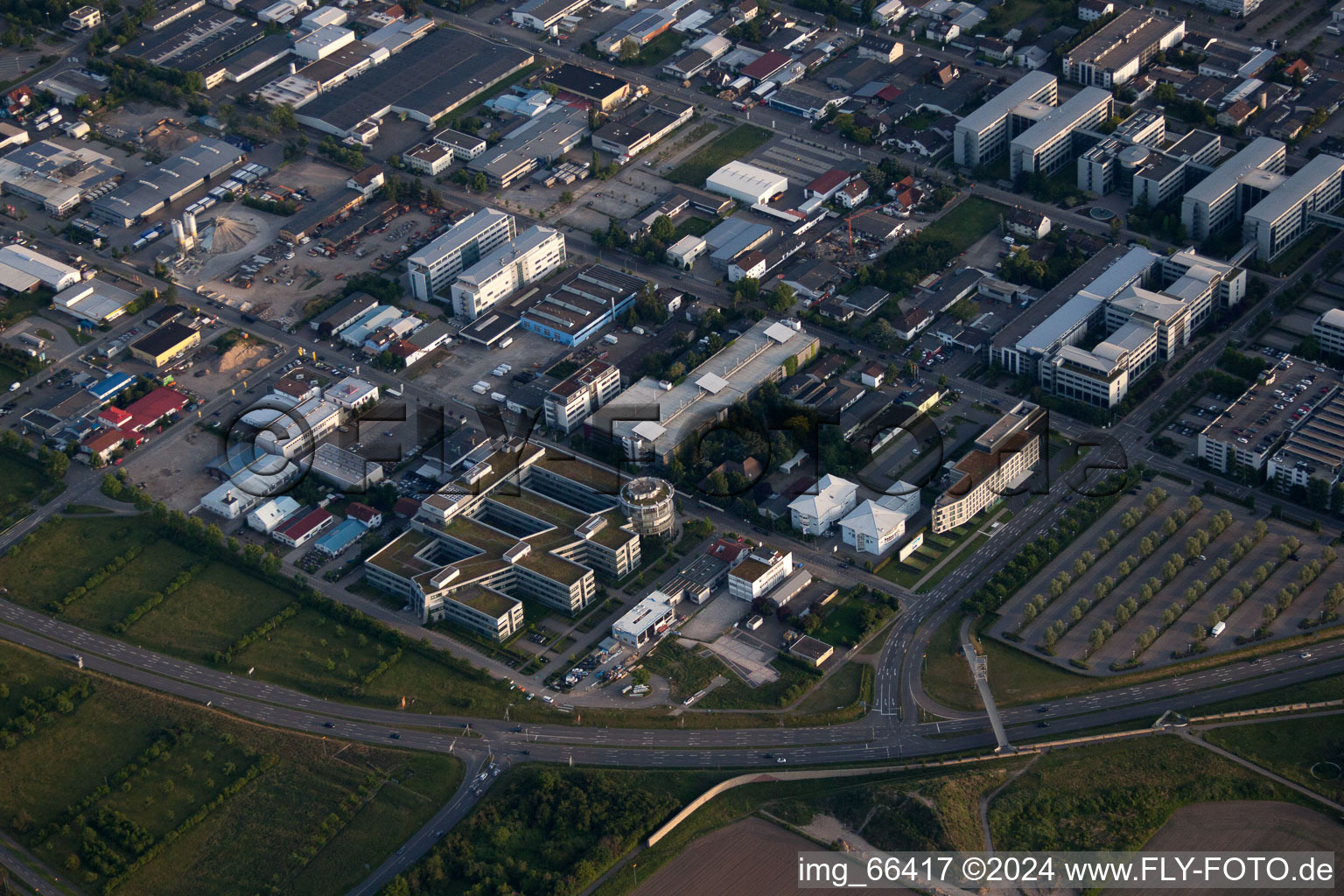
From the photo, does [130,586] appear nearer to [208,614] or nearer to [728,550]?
[208,614]

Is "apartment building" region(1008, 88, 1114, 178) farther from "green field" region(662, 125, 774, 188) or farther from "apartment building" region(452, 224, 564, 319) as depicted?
"apartment building" region(452, 224, 564, 319)

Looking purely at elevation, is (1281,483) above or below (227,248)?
below

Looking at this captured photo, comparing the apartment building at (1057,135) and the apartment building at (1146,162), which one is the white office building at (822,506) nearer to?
the apartment building at (1057,135)

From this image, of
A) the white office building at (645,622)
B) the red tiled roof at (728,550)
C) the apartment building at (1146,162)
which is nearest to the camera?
the white office building at (645,622)

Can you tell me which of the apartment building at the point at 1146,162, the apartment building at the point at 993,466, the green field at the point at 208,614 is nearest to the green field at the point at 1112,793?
the apartment building at the point at 993,466

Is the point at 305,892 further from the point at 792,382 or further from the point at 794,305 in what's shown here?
the point at 794,305

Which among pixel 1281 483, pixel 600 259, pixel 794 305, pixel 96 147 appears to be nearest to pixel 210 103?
pixel 96 147

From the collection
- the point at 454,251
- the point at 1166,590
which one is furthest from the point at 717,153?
the point at 1166,590
